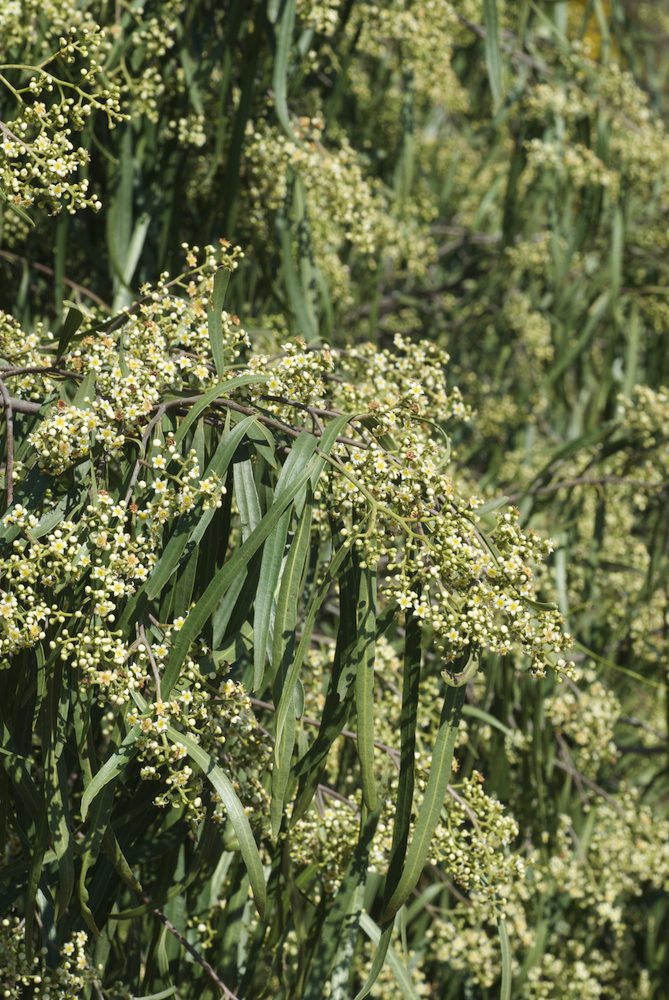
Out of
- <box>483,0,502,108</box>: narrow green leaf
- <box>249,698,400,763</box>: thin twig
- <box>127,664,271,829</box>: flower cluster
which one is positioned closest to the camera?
<box>127,664,271,829</box>: flower cluster

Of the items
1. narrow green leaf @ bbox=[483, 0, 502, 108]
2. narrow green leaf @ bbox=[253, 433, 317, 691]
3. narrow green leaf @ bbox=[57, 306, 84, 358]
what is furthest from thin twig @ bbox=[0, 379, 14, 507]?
narrow green leaf @ bbox=[483, 0, 502, 108]

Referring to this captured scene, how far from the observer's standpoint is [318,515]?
5.29 ft

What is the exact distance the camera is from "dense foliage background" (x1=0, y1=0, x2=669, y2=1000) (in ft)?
4.65

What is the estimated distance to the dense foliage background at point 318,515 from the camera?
4.65 feet

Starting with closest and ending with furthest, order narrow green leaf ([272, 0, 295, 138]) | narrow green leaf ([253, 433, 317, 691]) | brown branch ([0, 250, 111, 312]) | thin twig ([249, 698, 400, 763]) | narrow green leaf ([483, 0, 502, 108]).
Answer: narrow green leaf ([253, 433, 317, 691]) < thin twig ([249, 698, 400, 763]) < narrow green leaf ([272, 0, 295, 138]) < brown branch ([0, 250, 111, 312]) < narrow green leaf ([483, 0, 502, 108])

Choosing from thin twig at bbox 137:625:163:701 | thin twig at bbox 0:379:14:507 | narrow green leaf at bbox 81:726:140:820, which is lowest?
narrow green leaf at bbox 81:726:140:820

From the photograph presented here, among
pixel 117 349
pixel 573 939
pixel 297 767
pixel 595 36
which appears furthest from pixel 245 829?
pixel 595 36

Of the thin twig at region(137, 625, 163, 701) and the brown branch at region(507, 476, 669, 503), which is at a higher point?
the thin twig at region(137, 625, 163, 701)

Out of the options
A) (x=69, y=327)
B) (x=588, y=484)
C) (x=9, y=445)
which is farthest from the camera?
(x=588, y=484)

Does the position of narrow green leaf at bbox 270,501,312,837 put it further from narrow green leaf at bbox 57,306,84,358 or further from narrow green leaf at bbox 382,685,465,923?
narrow green leaf at bbox 57,306,84,358

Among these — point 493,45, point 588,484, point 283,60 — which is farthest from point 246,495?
point 493,45

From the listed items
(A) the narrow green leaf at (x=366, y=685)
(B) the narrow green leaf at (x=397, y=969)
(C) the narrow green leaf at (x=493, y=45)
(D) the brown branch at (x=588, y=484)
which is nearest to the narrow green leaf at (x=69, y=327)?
(A) the narrow green leaf at (x=366, y=685)

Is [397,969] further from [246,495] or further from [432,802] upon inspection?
[246,495]

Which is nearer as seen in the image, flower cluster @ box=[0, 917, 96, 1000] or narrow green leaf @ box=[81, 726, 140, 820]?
narrow green leaf @ box=[81, 726, 140, 820]
